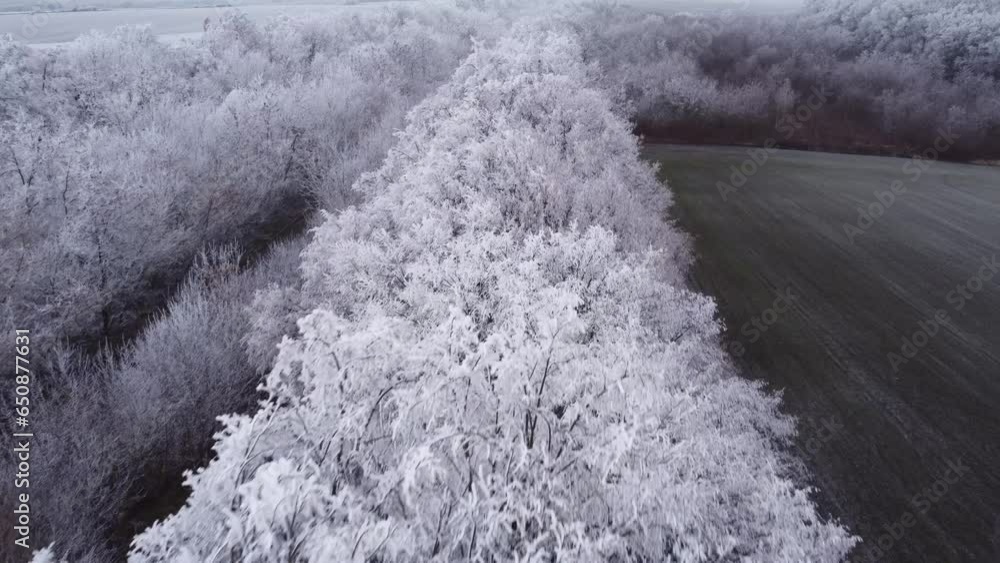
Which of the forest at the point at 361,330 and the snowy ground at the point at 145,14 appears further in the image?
the snowy ground at the point at 145,14

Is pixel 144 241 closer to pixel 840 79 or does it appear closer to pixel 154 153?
pixel 154 153

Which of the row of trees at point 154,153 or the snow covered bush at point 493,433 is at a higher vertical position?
the snow covered bush at point 493,433

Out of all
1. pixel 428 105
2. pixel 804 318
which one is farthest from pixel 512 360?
pixel 428 105

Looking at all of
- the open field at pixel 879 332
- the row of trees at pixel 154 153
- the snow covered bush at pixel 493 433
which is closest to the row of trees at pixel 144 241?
the row of trees at pixel 154 153

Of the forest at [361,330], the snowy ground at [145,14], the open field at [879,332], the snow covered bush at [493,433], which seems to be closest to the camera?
the snow covered bush at [493,433]

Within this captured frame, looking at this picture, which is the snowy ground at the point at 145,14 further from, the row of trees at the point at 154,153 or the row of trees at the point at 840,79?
the row of trees at the point at 840,79

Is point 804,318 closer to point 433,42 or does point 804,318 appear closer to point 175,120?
point 175,120

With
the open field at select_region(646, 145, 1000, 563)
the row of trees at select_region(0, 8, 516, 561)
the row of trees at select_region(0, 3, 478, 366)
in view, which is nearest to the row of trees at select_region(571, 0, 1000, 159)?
the open field at select_region(646, 145, 1000, 563)
